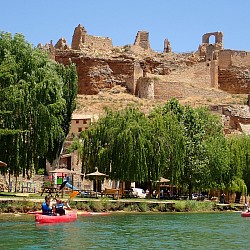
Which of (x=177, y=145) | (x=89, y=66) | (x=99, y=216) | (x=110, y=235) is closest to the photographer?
(x=110, y=235)

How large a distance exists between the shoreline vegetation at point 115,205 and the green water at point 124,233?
3.43 feet

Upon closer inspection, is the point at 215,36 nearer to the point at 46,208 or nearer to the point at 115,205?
the point at 115,205

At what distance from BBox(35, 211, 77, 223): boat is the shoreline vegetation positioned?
2.86 m

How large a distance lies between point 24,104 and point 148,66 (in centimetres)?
5860

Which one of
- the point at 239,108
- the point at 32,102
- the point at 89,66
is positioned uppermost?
the point at 89,66

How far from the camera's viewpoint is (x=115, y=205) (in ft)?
114

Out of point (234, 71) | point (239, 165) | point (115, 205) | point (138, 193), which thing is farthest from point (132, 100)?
point (115, 205)

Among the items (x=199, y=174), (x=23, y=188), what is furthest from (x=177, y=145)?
(x=23, y=188)

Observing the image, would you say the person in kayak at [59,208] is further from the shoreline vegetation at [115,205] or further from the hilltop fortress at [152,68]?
the hilltop fortress at [152,68]

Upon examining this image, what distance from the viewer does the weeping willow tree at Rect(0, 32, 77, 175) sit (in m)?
32.4

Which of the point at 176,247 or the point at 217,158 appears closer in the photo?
the point at 176,247

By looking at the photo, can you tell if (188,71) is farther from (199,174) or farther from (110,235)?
(110,235)

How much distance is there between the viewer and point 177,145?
4088cm

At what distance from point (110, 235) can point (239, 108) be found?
2153 inches
